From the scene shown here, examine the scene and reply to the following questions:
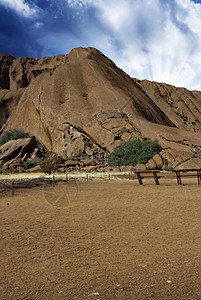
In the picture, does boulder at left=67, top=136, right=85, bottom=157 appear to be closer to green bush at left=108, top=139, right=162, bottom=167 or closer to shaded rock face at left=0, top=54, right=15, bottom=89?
green bush at left=108, top=139, right=162, bottom=167

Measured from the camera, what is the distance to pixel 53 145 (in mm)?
39156

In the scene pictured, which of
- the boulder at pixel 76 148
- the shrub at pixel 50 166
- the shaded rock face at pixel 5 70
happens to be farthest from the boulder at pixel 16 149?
the shaded rock face at pixel 5 70

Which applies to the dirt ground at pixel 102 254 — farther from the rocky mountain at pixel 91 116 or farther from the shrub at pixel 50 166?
the rocky mountain at pixel 91 116

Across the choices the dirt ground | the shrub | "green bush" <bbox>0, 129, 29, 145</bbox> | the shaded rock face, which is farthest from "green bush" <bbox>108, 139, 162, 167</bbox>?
the shaded rock face

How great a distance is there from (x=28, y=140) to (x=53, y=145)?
4.66 meters

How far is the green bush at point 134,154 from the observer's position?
88.7 ft

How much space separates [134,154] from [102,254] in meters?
24.6

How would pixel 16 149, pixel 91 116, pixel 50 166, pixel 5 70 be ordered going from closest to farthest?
pixel 50 166, pixel 16 149, pixel 91 116, pixel 5 70

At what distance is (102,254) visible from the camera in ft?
12.6

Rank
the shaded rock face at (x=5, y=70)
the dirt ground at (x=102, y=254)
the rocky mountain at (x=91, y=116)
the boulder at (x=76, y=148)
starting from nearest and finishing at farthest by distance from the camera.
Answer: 1. the dirt ground at (x=102, y=254)
2. the rocky mountain at (x=91, y=116)
3. the boulder at (x=76, y=148)
4. the shaded rock face at (x=5, y=70)

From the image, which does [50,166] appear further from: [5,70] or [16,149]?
[5,70]

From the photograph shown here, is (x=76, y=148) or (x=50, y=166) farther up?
(x=76, y=148)

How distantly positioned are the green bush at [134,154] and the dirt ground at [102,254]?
2008cm

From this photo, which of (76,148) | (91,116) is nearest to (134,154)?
(76,148)
